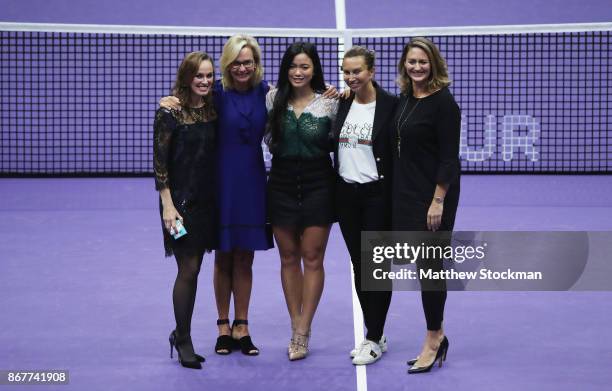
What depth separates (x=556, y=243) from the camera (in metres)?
8.00

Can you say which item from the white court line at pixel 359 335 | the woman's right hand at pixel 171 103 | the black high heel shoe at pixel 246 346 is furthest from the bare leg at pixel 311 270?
the woman's right hand at pixel 171 103

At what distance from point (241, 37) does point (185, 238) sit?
3.52 ft

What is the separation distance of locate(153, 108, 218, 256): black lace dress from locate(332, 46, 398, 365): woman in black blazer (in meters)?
0.67

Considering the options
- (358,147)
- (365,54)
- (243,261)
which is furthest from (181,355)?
(365,54)

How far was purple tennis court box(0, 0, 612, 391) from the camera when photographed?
5305mm

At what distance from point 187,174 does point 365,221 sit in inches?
36.8

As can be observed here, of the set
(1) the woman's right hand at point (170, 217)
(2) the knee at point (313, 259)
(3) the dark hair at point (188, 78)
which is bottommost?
(2) the knee at point (313, 259)

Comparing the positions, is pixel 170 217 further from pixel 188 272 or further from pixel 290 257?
pixel 290 257

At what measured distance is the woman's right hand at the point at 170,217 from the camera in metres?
5.25

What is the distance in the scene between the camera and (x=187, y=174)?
5297 mm

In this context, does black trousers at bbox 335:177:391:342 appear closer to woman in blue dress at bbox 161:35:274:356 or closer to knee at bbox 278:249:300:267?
knee at bbox 278:249:300:267

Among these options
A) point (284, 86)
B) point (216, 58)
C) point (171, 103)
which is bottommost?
point (171, 103)

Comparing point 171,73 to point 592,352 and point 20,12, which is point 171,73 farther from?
point 592,352

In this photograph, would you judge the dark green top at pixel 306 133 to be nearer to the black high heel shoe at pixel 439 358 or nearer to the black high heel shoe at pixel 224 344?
the black high heel shoe at pixel 224 344
